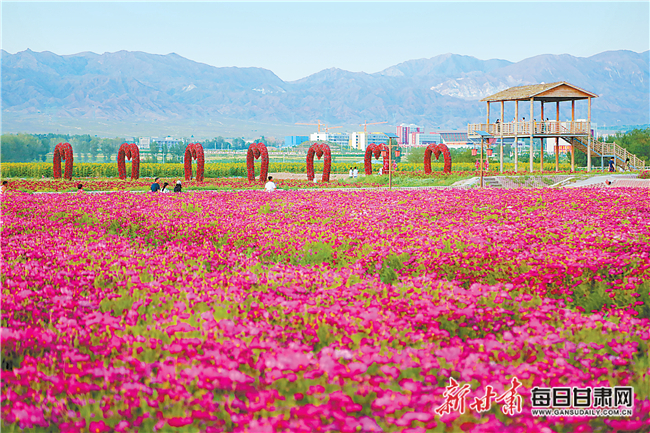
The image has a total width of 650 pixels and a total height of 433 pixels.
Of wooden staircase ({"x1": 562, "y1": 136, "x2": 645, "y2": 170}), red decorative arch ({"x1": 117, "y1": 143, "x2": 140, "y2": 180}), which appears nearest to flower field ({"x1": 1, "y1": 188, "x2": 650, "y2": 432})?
red decorative arch ({"x1": 117, "y1": 143, "x2": 140, "y2": 180})

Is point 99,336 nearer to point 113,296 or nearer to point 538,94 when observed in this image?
point 113,296

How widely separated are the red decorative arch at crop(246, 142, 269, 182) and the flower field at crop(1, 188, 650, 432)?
2659cm

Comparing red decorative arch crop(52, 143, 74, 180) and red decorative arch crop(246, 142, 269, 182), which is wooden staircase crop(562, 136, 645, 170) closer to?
red decorative arch crop(246, 142, 269, 182)

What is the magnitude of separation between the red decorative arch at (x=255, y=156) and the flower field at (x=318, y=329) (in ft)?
87.2

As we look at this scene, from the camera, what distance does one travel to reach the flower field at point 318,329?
14.5 ft

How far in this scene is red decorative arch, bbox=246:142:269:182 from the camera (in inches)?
1523

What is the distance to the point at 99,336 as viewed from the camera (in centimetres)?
563

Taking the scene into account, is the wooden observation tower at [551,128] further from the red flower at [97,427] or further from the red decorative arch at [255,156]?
the red flower at [97,427]

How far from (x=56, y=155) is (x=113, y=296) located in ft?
132

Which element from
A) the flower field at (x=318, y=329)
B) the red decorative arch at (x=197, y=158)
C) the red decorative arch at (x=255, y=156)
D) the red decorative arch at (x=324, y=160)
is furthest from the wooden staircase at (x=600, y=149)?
the flower field at (x=318, y=329)

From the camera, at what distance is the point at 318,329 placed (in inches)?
233

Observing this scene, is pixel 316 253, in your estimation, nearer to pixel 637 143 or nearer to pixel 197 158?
pixel 197 158

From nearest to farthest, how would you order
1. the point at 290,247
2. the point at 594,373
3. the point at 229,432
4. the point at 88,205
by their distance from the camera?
the point at 229,432 → the point at 594,373 → the point at 290,247 → the point at 88,205

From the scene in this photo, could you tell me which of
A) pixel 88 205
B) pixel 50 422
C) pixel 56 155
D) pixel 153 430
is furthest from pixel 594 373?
pixel 56 155
